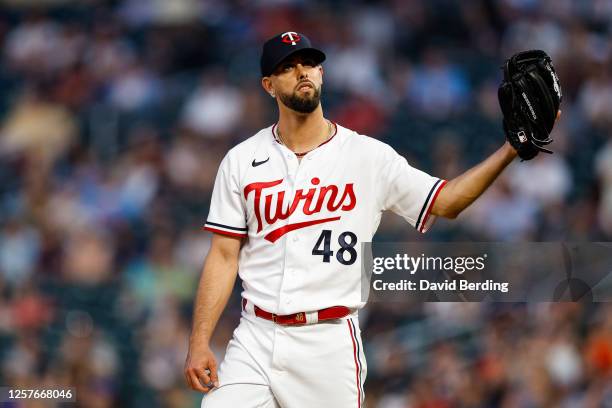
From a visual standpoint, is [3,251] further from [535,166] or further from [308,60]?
[308,60]

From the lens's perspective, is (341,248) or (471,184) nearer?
(471,184)

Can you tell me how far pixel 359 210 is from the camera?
10.5ft

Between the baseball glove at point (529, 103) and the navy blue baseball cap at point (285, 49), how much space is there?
0.67 m

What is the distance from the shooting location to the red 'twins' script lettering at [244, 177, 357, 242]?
3.20 m

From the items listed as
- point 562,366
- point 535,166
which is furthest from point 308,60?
point 535,166

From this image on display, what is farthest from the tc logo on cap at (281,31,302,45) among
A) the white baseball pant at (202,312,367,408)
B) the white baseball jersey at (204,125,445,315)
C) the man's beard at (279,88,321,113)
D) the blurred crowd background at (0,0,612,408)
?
the blurred crowd background at (0,0,612,408)

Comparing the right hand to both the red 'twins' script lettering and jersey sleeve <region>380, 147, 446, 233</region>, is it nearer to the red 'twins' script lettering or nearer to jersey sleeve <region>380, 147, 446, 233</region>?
the red 'twins' script lettering

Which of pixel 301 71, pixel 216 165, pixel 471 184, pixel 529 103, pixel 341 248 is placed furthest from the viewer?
pixel 216 165

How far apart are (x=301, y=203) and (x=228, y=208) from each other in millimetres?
255

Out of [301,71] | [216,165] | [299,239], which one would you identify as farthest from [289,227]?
[216,165]

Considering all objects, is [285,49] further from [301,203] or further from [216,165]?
[216,165]

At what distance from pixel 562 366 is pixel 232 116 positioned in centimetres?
326

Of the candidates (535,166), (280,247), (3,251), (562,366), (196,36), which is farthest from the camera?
(196,36)

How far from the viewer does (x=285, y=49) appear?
326 cm
